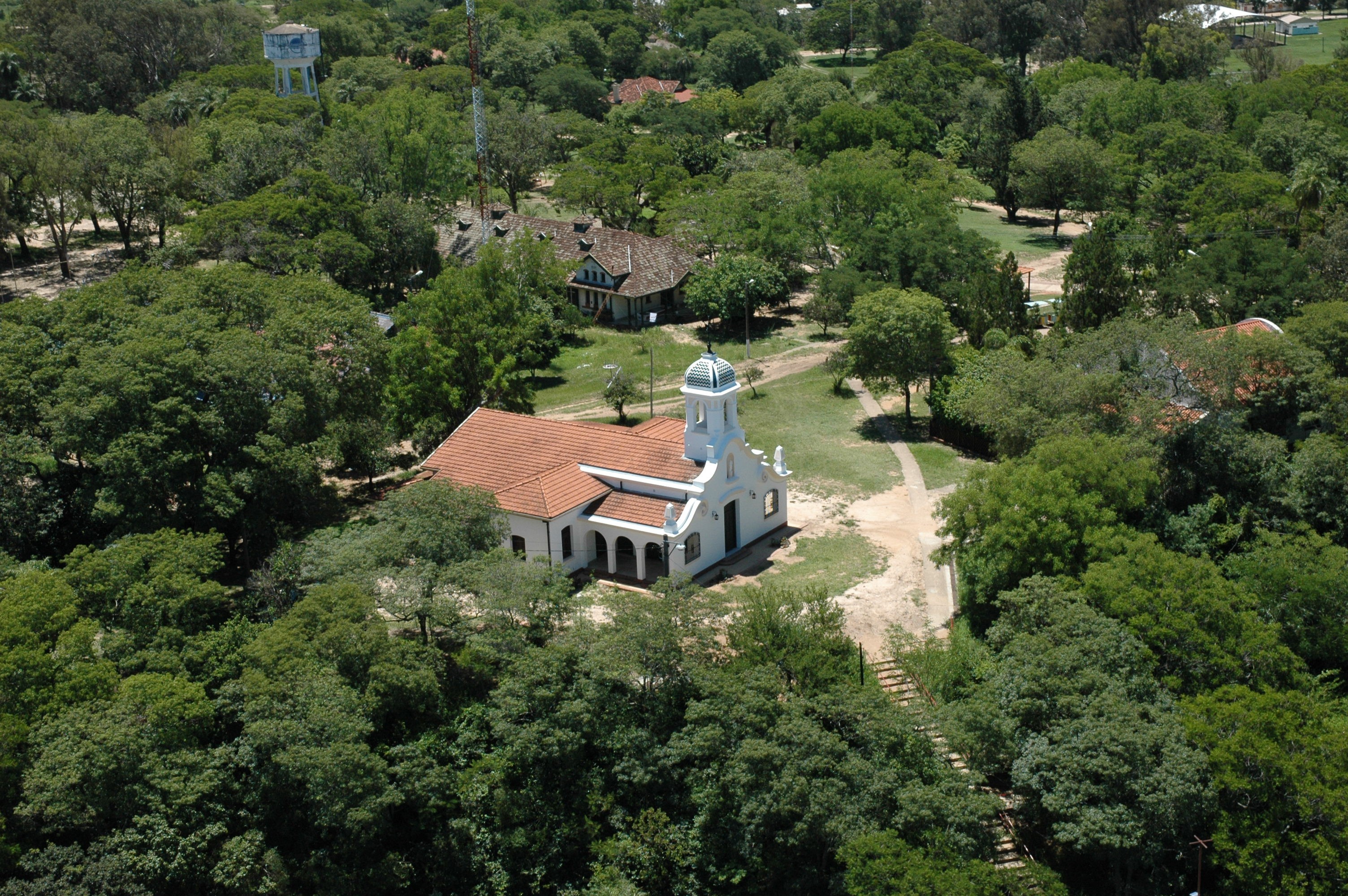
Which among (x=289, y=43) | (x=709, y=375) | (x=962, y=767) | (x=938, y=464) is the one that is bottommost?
(x=962, y=767)

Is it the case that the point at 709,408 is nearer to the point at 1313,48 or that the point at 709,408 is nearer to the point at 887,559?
the point at 887,559

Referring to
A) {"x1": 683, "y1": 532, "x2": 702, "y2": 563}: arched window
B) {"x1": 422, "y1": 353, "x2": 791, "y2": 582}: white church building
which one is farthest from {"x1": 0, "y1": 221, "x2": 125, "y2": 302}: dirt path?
{"x1": 683, "y1": 532, "x2": 702, "y2": 563}: arched window

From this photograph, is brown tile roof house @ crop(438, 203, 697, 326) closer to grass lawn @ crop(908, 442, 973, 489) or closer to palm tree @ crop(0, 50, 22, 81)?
grass lawn @ crop(908, 442, 973, 489)

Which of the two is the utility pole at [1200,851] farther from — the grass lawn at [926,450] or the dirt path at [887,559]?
the grass lawn at [926,450]

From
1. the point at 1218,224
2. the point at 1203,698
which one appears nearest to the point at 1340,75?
the point at 1218,224

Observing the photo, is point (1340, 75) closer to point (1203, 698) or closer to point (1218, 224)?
point (1218, 224)

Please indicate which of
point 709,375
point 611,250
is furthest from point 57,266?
point 709,375
